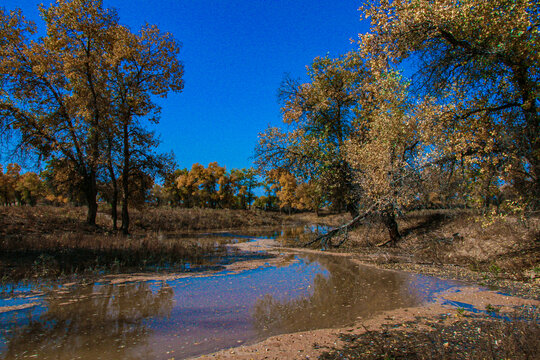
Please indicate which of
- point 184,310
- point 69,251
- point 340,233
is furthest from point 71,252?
point 340,233

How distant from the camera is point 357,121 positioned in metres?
20.7

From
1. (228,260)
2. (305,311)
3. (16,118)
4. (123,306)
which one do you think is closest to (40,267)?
(123,306)

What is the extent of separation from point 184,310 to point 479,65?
977 cm

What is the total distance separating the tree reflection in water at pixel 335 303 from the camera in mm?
6117

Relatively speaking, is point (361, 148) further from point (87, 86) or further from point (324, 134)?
point (87, 86)

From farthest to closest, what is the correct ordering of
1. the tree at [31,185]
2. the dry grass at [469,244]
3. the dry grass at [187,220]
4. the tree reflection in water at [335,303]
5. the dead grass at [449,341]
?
1. the tree at [31,185]
2. the dry grass at [187,220]
3. the dry grass at [469,244]
4. the tree reflection in water at [335,303]
5. the dead grass at [449,341]

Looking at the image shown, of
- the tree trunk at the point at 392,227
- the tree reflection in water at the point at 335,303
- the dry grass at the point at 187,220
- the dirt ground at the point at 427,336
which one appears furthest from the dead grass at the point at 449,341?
the dry grass at the point at 187,220

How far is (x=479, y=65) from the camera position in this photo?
310 inches

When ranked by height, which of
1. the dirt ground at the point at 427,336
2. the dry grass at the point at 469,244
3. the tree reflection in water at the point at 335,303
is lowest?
the tree reflection in water at the point at 335,303

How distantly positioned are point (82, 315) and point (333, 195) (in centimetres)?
1791

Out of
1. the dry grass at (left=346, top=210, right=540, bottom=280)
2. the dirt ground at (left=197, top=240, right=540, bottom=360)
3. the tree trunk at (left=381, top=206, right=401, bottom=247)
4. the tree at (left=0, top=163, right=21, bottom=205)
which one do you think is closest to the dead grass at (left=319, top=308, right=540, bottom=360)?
the dirt ground at (left=197, top=240, right=540, bottom=360)

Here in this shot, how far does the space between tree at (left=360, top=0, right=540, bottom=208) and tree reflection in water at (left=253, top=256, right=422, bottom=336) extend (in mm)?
4691

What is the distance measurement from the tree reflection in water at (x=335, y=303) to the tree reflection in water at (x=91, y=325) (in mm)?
2391

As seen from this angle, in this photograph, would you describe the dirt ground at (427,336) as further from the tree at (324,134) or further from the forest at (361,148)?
the tree at (324,134)
